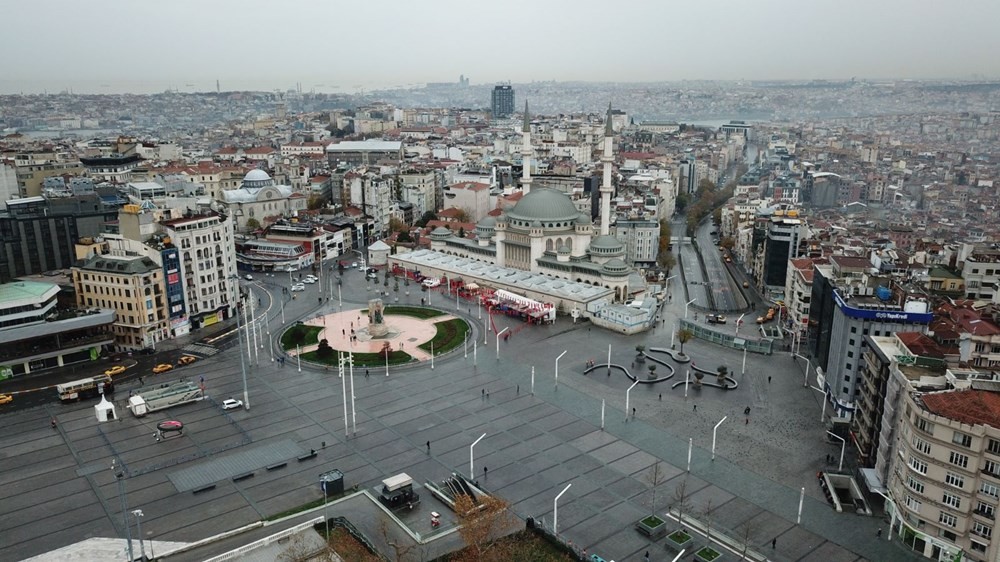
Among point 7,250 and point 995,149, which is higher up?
point 995,149

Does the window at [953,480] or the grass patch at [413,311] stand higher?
the window at [953,480]

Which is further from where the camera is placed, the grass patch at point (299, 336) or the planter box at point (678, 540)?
the grass patch at point (299, 336)

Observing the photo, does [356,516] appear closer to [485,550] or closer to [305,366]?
[485,550]

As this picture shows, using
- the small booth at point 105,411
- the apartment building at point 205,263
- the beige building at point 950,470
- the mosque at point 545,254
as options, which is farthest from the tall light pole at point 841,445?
the apartment building at point 205,263

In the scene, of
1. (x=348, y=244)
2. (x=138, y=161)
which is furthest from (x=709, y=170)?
(x=138, y=161)

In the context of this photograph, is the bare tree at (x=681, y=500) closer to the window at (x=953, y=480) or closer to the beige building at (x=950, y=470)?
the beige building at (x=950, y=470)

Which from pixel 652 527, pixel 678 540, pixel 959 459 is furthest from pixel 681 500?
pixel 959 459

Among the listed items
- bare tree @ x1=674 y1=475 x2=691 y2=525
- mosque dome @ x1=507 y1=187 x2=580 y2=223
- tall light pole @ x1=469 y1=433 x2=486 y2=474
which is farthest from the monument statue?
bare tree @ x1=674 y1=475 x2=691 y2=525
